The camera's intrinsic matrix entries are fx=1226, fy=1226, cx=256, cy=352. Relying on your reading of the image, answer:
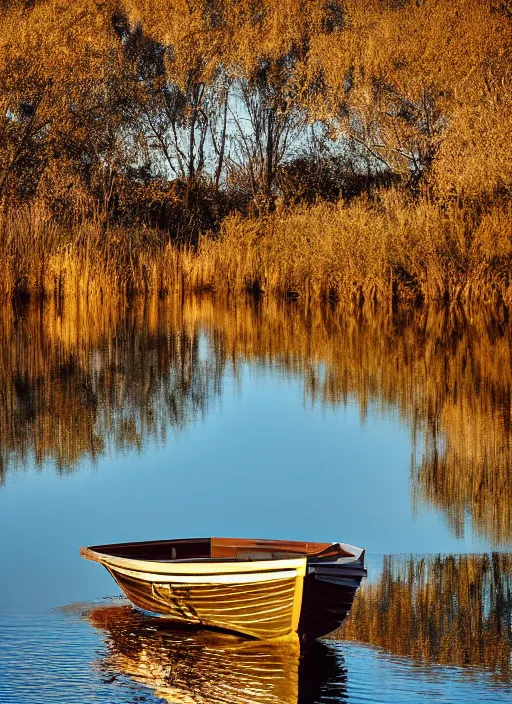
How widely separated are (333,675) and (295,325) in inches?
559

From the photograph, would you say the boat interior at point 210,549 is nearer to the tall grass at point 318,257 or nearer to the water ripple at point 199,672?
the water ripple at point 199,672

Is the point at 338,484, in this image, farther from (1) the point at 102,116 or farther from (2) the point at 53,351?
(1) the point at 102,116

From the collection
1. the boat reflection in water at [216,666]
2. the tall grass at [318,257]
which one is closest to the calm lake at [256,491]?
the boat reflection in water at [216,666]

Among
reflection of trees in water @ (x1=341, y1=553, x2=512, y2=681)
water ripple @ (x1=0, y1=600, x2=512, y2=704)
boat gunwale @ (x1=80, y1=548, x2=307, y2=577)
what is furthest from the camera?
reflection of trees in water @ (x1=341, y1=553, x2=512, y2=681)

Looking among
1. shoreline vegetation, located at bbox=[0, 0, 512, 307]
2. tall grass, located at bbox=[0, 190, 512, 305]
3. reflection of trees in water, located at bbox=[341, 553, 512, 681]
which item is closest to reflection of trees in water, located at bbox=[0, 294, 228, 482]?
tall grass, located at bbox=[0, 190, 512, 305]

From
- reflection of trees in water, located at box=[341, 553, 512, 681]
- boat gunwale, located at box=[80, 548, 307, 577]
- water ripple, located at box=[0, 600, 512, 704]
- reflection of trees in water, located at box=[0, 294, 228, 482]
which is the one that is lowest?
water ripple, located at box=[0, 600, 512, 704]

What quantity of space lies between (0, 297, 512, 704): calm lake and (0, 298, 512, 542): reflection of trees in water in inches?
1.7

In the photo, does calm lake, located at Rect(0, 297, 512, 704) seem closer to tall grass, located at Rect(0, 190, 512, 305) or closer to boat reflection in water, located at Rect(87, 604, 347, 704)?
boat reflection in water, located at Rect(87, 604, 347, 704)

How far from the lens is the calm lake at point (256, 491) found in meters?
5.44

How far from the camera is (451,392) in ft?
43.5

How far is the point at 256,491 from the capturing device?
8.86 m

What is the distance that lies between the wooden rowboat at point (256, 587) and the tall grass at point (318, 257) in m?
15.2

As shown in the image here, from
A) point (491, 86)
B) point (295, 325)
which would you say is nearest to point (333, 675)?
point (295, 325)

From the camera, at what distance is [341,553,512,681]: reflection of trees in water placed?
562cm
